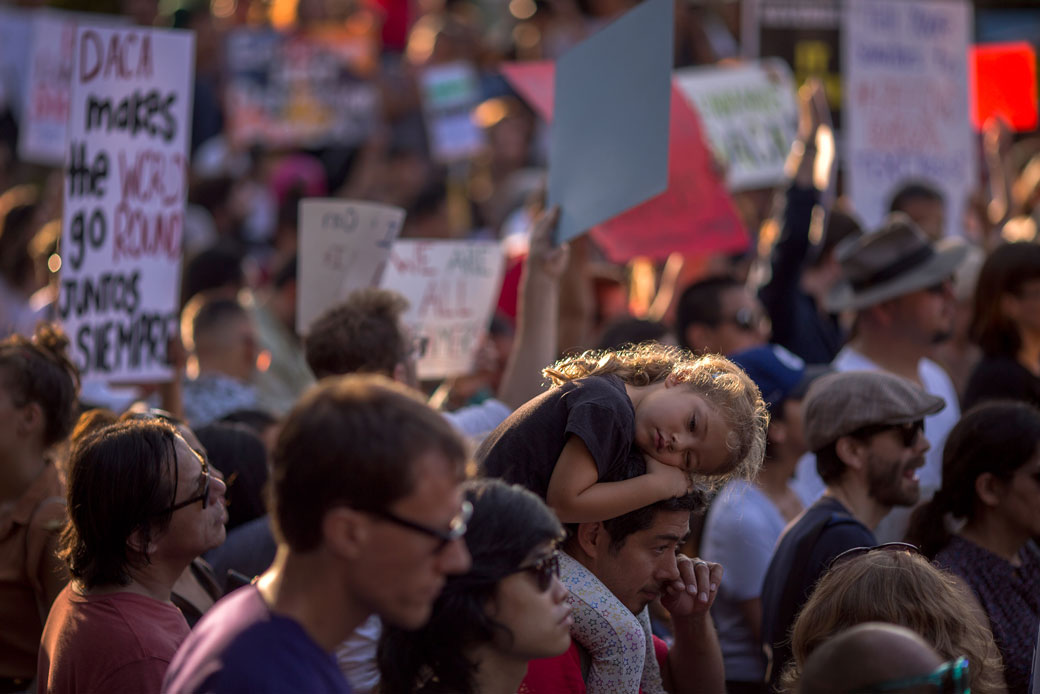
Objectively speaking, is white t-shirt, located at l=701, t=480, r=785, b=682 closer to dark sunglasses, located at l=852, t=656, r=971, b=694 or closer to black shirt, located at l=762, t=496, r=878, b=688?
black shirt, located at l=762, t=496, r=878, b=688

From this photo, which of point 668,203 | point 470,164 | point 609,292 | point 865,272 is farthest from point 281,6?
point 865,272

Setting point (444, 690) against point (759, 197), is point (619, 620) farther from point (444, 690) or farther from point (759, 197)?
point (759, 197)

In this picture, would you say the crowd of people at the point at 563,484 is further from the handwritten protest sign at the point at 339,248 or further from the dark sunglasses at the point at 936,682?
the handwritten protest sign at the point at 339,248

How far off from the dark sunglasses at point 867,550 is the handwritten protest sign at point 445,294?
237 centimetres

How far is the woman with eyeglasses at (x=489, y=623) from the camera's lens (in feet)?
8.16

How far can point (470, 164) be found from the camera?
1230 cm

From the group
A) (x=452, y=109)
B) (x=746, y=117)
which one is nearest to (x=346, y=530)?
(x=746, y=117)

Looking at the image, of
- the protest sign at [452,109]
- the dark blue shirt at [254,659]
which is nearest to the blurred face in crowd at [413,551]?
the dark blue shirt at [254,659]


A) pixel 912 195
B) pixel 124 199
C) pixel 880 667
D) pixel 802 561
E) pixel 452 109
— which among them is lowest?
pixel 802 561

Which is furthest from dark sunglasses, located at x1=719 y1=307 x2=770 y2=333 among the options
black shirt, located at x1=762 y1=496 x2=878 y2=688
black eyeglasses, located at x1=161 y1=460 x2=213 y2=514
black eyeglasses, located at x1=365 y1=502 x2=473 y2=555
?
black eyeglasses, located at x1=365 y1=502 x2=473 y2=555

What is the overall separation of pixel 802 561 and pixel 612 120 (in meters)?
1.84

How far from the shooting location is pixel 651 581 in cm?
313

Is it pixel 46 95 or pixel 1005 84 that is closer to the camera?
pixel 1005 84

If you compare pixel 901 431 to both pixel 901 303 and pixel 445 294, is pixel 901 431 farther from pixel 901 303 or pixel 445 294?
pixel 445 294
